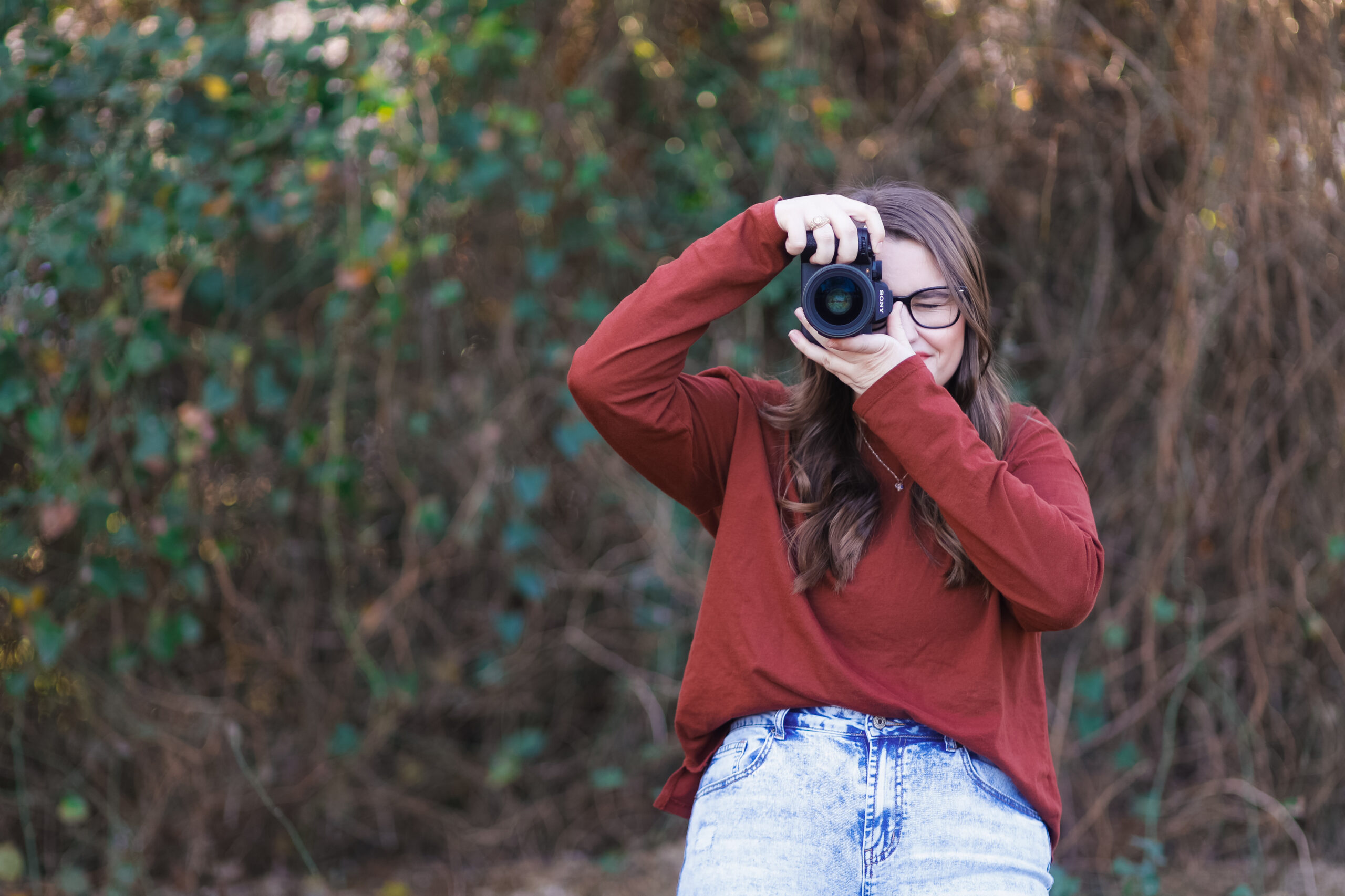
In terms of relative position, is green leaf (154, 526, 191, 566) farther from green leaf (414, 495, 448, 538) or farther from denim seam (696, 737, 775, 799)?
denim seam (696, 737, 775, 799)

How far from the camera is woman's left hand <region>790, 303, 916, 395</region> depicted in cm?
116

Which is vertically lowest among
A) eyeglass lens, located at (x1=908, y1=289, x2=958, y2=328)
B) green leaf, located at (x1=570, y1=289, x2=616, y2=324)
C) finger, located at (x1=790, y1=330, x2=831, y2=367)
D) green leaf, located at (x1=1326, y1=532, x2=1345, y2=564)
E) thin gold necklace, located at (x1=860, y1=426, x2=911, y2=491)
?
green leaf, located at (x1=1326, y1=532, x2=1345, y2=564)

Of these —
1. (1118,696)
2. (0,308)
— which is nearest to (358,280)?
(0,308)

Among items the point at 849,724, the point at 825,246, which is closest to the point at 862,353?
the point at 825,246

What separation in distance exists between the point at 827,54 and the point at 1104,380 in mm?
1024

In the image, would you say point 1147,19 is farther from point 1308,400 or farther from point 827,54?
point 1308,400

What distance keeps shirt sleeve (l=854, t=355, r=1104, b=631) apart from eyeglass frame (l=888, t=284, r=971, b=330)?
0.11m

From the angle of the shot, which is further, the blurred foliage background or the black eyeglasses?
the blurred foliage background

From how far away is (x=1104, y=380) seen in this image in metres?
2.50

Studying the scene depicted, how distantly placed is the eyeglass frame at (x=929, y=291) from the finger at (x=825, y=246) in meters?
0.11

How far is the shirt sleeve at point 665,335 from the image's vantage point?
1226 mm

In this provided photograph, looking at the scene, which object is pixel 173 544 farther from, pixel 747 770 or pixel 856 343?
pixel 856 343

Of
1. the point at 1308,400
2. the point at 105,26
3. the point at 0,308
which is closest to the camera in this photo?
the point at 0,308

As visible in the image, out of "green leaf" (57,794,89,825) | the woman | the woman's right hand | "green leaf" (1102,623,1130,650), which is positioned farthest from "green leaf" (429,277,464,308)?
"green leaf" (1102,623,1130,650)
